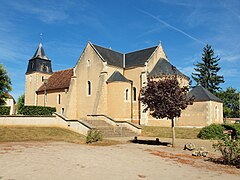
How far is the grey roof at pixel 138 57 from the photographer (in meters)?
33.9

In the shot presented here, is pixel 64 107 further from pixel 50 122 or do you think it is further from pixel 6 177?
pixel 6 177

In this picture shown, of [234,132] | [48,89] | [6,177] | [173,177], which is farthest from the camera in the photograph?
[48,89]

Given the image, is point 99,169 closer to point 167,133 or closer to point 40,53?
point 167,133

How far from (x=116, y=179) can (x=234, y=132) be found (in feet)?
65.1

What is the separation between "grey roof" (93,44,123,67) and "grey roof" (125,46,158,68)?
4.01ft

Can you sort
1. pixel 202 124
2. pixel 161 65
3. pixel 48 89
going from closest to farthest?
pixel 202 124 < pixel 161 65 < pixel 48 89

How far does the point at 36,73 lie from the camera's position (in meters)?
46.2

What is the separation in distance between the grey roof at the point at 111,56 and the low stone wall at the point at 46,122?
12590mm

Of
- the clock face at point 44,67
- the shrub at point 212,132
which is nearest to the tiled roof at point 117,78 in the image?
the shrub at point 212,132

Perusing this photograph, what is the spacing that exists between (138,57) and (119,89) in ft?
23.4

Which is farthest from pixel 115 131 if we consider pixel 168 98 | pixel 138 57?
pixel 138 57

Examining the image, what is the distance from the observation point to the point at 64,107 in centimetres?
3853

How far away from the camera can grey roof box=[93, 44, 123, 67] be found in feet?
113

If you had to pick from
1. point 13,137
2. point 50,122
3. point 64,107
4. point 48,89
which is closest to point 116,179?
point 13,137
